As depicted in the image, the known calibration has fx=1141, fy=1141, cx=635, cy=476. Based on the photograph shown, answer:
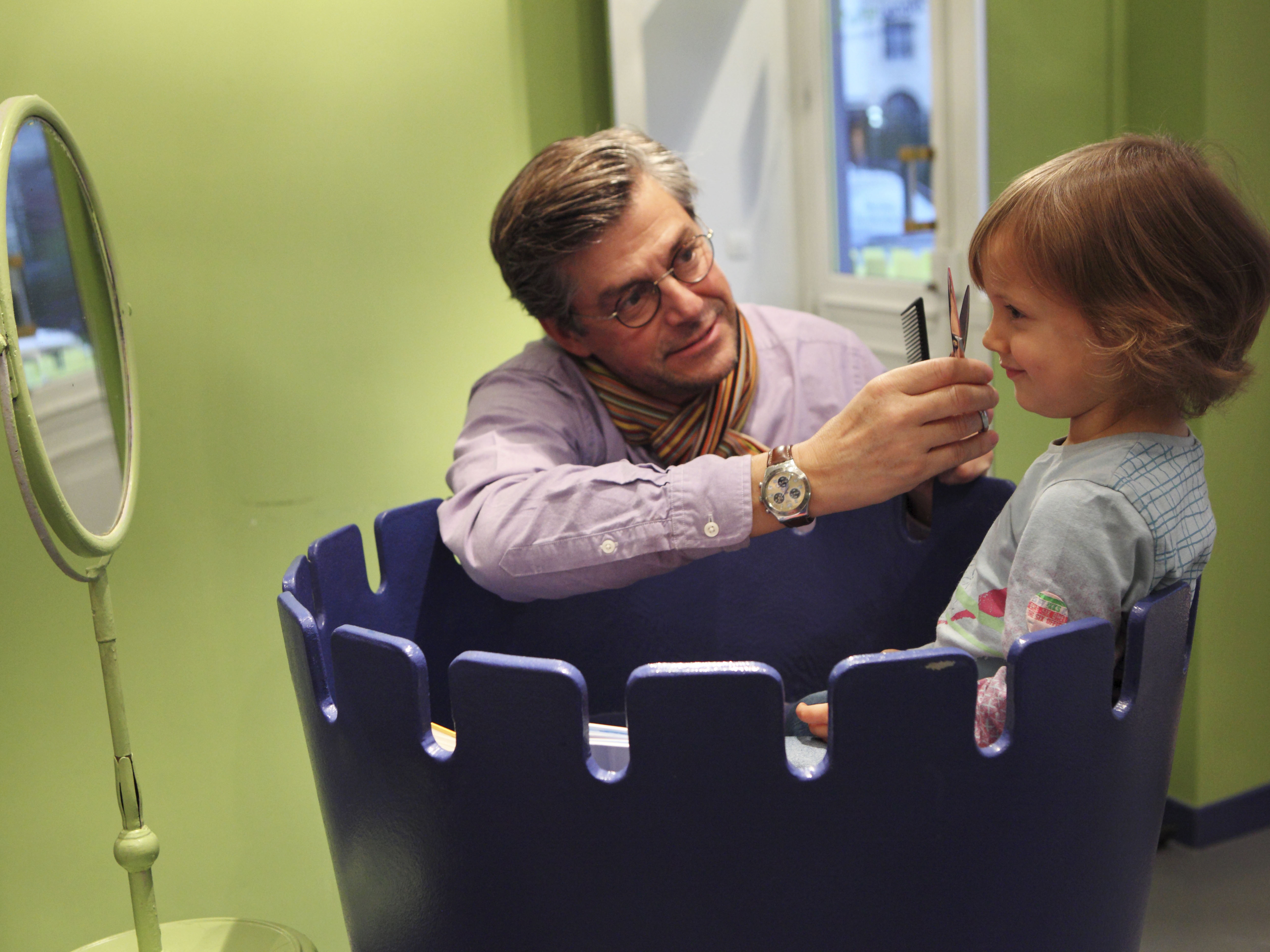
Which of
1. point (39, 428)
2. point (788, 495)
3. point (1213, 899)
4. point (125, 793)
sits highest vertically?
point (39, 428)

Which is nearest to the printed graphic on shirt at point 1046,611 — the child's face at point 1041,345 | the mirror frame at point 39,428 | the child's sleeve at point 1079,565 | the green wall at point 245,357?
the child's sleeve at point 1079,565

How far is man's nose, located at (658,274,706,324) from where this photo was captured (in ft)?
4.19

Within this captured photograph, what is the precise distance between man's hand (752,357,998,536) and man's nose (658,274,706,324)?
0.33 metres

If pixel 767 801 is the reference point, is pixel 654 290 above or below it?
above

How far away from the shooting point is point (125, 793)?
1.07 m

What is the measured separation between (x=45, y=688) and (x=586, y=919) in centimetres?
108

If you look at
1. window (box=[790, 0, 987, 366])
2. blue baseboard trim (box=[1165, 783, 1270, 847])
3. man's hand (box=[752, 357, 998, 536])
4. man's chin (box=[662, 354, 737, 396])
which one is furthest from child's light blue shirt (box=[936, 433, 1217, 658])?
window (box=[790, 0, 987, 366])

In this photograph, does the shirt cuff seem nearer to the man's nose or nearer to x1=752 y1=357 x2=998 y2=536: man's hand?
x1=752 y1=357 x2=998 y2=536: man's hand

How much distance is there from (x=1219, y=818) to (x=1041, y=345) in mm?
1321

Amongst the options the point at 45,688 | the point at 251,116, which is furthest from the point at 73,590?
the point at 251,116

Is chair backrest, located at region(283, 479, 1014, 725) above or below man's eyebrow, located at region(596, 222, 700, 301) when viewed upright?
below

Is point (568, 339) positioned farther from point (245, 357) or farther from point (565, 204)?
point (245, 357)

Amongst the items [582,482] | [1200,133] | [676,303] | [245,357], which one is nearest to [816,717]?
[582,482]

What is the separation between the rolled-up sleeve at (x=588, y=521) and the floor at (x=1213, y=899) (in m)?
1.01
